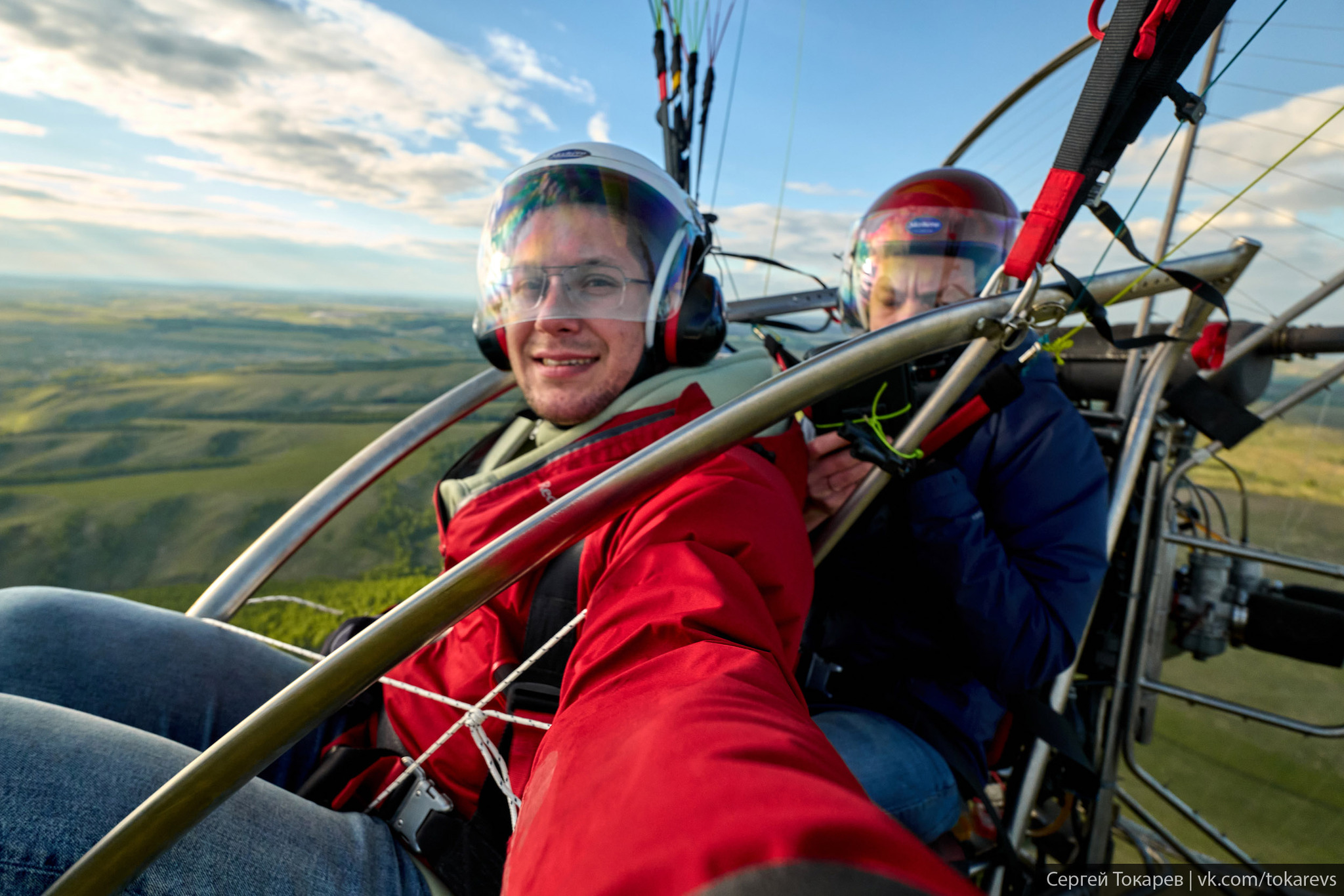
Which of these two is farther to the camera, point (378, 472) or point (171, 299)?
point (171, 299)

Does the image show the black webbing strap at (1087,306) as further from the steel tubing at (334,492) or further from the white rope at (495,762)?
the steel tubing at (334,492)

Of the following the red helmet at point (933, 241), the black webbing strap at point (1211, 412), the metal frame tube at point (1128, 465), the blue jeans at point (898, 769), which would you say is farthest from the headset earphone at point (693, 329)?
the black webbing strap at point (1211, 412)

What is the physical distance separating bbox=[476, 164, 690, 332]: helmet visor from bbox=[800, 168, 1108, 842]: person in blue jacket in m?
0.46

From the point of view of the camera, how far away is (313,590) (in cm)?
824

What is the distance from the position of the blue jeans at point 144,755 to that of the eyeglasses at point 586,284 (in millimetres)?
868

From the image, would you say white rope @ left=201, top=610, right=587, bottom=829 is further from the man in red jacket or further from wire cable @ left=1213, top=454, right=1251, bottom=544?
wire cable @ left=1213, top=454, right=1251, bottom=544

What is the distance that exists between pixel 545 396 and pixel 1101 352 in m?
1.98

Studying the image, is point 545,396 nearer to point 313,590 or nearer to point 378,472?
point 378,472

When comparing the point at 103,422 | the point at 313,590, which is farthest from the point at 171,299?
the point at 313,590

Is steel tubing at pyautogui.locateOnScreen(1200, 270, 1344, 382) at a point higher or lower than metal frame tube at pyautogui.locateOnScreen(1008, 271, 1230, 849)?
higher

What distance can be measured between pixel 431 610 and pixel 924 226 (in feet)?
5.11

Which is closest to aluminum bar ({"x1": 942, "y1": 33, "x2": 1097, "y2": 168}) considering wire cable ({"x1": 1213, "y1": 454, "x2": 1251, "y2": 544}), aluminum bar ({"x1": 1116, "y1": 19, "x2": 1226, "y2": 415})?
aluminum bar ({"x1": 1116, "y1": 19, "x2": 1226, "y2": 415})

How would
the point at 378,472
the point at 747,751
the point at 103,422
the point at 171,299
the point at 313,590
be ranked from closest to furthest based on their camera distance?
the point at 747,751 < the point at 378,472 < the point at 313,590 < the point at 103,422 < the point at 171,299

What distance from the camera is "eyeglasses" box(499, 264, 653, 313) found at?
116cm
